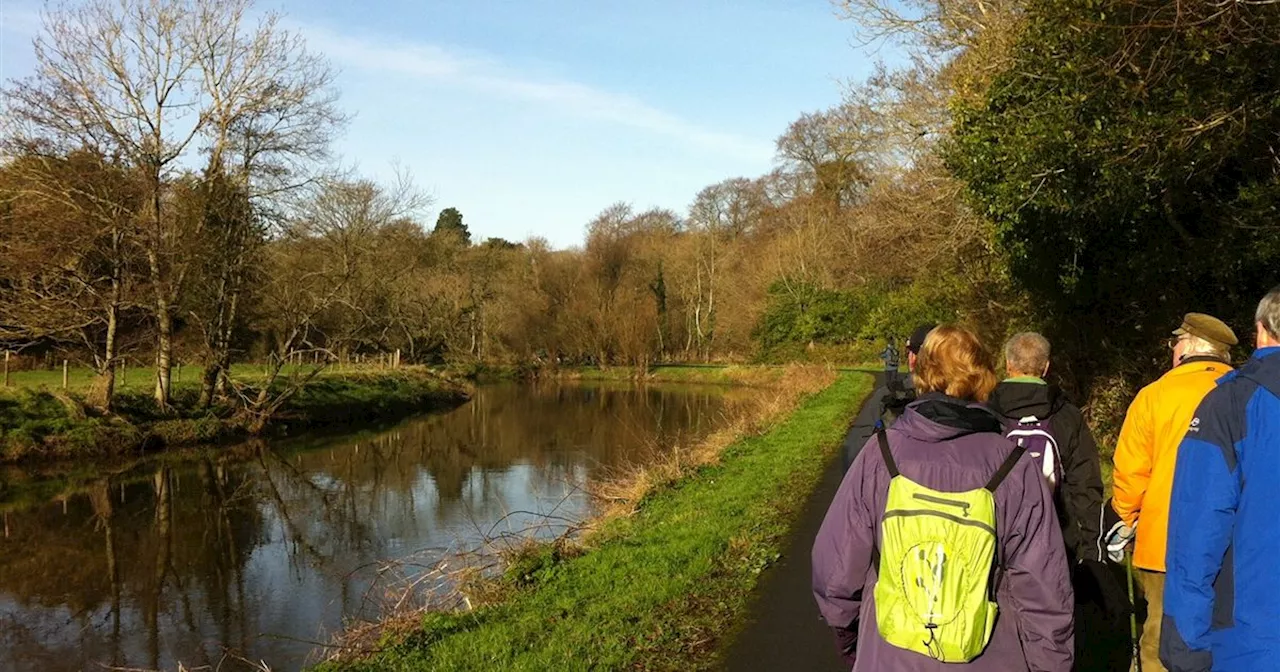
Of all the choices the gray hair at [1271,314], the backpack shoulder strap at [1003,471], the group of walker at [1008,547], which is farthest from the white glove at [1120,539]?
the backpack shoulder strap at [1003,471]

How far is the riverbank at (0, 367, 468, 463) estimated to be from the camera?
1675cm

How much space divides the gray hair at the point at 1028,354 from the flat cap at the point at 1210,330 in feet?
1.84

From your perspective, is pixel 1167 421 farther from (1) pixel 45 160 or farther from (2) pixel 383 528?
(1) pixel 45 160

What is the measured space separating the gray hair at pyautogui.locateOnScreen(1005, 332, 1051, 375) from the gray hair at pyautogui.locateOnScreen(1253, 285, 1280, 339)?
1.41 meters

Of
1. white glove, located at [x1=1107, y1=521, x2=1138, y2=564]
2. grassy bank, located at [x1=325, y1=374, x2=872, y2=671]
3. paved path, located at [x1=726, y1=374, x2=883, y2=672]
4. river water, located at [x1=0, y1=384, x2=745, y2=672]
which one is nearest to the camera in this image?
white glove, located at [x1=1107, y1=521, x2=1138, y2=564]

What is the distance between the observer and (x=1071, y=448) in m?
3.65

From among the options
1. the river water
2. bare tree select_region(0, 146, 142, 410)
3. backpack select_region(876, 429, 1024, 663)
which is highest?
bare tree select_region(0, 146, 142, 410)

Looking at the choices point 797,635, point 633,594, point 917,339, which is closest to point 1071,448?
point 917,339

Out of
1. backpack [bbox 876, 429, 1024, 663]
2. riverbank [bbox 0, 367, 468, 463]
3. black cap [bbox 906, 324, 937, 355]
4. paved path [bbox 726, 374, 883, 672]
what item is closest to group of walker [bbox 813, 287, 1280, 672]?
backpack [bbox 876, 429, 1024, 663]

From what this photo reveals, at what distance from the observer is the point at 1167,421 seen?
3.26m

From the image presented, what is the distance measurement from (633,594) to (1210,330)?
13.6 ft

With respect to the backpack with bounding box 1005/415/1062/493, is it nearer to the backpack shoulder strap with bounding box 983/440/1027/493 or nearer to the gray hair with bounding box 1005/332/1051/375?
the gray hair with bounding box 1005/332/1051/375

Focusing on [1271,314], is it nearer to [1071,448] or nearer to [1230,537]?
[1230,537]

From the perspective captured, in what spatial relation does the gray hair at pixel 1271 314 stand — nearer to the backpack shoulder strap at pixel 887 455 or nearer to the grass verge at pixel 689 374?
the backpack shoulder strap at pixel 887 455
